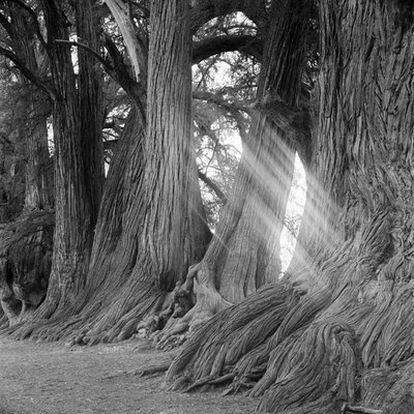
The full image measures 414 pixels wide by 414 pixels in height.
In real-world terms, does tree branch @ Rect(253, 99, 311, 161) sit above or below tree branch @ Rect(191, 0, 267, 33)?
below

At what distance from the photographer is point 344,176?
7.06 meters

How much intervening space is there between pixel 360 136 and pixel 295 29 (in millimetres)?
4595

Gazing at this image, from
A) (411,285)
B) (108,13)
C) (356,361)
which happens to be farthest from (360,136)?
(108,13)

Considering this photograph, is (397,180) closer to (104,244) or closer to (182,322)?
(182,322)

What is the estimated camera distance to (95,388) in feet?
22.9

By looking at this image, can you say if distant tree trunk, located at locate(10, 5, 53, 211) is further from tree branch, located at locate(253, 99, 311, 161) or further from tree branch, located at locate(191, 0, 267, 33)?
tree branch, located at locate(253, 99, 311, 161)

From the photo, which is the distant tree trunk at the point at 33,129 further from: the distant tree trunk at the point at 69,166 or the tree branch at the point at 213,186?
the tree branch at the point at 213,186

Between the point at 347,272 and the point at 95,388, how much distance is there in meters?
2.85

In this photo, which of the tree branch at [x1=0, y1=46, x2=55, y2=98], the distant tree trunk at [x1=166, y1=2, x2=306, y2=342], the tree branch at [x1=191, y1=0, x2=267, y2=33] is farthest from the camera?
the tree branch at [x1=0, y1=46, x2=55, y2=98]

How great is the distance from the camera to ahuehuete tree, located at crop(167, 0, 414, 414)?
5.45 m

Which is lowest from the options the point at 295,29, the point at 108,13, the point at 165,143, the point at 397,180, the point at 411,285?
the point at 411,285

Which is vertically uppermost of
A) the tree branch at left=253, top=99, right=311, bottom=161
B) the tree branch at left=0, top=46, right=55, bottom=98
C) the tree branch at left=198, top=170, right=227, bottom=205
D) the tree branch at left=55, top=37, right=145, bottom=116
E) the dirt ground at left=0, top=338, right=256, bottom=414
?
the tree branch at left=0, top=46, right=55, bottom=98

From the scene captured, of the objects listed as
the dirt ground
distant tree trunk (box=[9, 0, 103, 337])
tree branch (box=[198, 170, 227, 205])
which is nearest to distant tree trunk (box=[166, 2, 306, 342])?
the dirt ground

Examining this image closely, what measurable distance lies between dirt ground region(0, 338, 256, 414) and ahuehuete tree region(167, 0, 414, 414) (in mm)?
350
